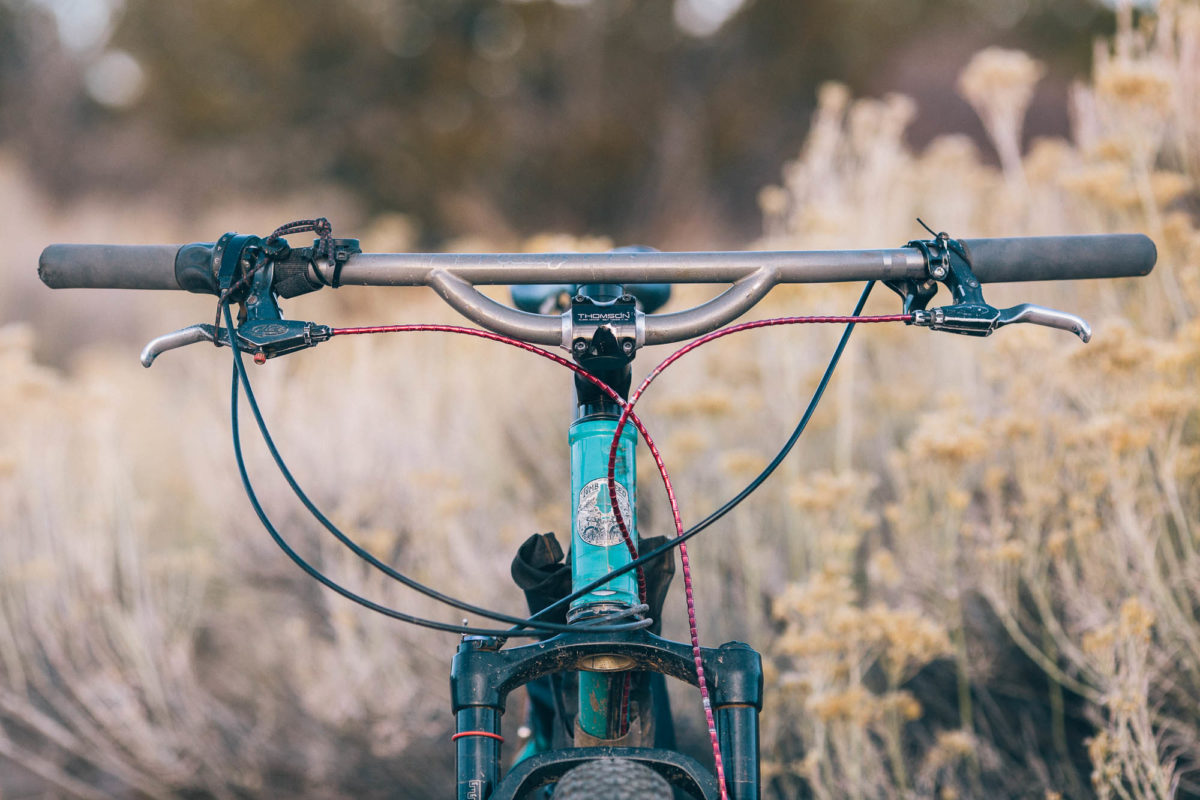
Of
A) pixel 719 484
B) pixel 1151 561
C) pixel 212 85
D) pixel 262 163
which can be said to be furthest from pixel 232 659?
pixel 212 85

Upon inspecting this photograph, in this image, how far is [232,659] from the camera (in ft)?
14.0

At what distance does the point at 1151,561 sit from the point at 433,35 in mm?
12032

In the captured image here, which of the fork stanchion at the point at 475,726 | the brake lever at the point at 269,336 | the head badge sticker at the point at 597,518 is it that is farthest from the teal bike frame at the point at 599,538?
the brake lever at the point at 269,336

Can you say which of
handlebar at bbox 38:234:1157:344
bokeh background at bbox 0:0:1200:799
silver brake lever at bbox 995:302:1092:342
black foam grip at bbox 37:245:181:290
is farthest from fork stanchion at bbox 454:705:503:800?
bokeh background at bbox 0:0:1200:799

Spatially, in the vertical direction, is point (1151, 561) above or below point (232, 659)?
below

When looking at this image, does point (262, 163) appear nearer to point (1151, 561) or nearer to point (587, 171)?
point (587, 171)

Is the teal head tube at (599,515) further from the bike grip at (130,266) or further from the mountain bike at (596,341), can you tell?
the bike grip at (130,266)

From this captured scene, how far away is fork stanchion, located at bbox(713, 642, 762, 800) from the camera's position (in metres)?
1.23

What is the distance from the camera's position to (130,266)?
141 centimetres

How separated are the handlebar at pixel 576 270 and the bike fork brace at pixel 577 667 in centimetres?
41

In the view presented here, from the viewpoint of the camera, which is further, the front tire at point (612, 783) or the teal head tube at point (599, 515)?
the teal head tube at point (599, 515)

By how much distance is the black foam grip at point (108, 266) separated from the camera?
4.60ft

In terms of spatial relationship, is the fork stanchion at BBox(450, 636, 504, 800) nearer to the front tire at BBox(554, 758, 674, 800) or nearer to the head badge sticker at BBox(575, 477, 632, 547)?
the front tire at BBox(554, 758, 674, 800)

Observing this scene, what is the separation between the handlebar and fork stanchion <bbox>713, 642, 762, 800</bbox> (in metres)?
0.43
